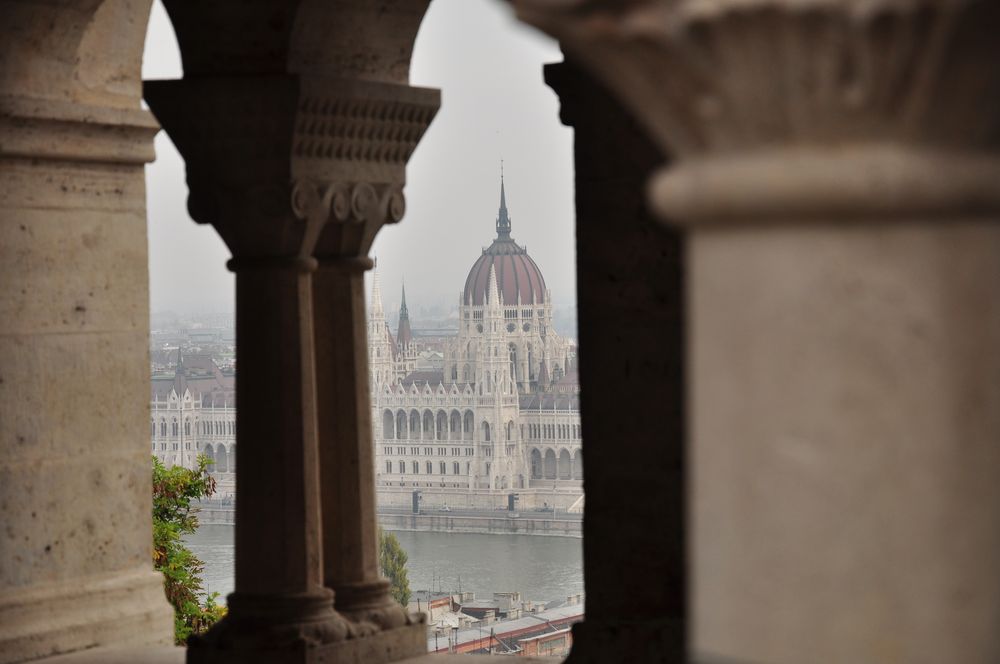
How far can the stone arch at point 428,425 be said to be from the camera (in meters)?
28.9

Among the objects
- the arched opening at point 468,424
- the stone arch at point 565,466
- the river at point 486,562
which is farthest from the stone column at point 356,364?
the stone arch at point 565,466

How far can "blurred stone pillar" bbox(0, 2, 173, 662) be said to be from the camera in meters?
7.23

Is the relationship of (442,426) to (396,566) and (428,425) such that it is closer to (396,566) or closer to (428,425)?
(428,425)

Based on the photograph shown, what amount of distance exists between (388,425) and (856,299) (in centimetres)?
3021

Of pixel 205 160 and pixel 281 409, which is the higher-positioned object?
pixel 205 160

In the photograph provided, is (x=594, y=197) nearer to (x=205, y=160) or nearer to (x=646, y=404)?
(x=646, y=404)

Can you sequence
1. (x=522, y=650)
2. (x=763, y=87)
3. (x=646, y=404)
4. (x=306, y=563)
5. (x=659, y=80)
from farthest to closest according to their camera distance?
(x=522, y=650) < (x=306, y=563) < (x=646, y=404) < (x=659, y=80) < (x=763, y=87)

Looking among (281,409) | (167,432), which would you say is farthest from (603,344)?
(167,432)

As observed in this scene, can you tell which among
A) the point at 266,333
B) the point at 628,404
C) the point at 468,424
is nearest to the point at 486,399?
the point at 468,424

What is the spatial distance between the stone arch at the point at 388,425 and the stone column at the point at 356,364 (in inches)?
906

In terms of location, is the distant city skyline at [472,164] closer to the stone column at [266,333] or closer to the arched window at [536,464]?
the arched window at [536,464]

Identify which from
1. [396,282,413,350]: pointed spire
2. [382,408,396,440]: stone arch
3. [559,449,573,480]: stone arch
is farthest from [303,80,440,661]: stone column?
[382,408,396,440]: stone arch

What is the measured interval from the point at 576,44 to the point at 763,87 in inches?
12.3

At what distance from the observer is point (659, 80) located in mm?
2107
